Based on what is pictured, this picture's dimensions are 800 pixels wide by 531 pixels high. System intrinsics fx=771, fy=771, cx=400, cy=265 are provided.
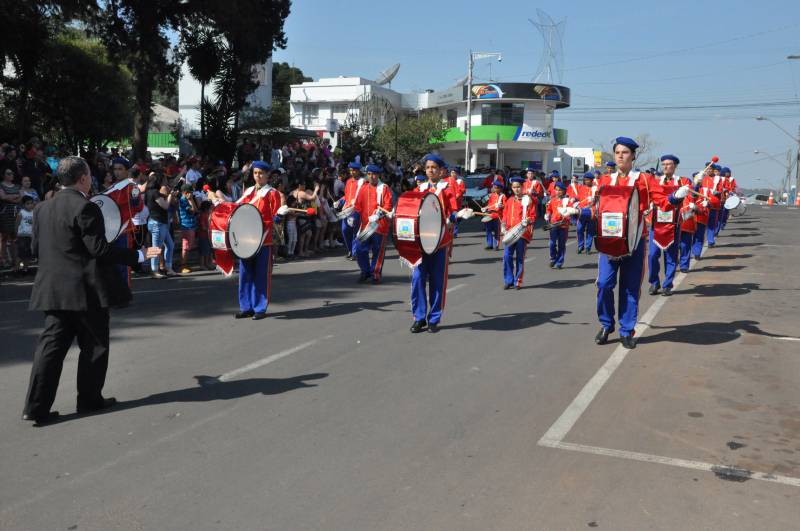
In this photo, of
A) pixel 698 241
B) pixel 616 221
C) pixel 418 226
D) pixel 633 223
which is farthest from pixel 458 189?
pixel 616 221

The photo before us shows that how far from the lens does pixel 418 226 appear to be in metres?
8.59

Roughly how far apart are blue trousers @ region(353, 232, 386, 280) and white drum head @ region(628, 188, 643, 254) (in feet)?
18.9

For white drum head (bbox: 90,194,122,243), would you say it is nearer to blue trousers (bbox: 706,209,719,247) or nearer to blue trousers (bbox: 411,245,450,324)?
blue trousers (bbox: 411,245,450,324)

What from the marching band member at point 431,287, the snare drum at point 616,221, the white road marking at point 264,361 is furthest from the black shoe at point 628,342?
the white road marking at point 264,361

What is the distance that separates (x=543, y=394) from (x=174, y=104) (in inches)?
3068

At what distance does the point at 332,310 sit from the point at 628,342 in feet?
13.1

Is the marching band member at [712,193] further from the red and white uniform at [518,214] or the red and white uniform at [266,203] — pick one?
the red and white uniform at [266,203]

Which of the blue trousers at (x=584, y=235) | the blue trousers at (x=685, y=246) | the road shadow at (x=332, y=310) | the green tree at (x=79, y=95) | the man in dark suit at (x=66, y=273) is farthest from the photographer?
the green tree at (x=79, y=95)

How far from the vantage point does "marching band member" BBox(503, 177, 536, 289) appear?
1269 centimetres

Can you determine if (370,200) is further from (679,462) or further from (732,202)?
(732,202)

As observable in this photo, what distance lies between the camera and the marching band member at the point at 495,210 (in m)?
13.7

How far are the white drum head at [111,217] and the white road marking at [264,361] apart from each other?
237 centimetres

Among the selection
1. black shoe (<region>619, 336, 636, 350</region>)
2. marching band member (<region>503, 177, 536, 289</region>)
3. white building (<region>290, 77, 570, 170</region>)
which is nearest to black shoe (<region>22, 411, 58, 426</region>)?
black shoe (<region>619, 336, 636, 350</region>)

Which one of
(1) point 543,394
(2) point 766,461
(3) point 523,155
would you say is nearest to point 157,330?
(1) point 543,394
